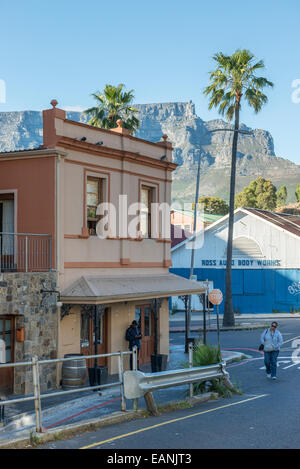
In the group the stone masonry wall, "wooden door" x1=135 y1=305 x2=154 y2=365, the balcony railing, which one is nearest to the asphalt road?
the stone masonry wall

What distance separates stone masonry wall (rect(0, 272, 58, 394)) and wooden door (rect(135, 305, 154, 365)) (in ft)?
16.5

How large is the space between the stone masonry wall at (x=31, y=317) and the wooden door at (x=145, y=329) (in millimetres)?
5024

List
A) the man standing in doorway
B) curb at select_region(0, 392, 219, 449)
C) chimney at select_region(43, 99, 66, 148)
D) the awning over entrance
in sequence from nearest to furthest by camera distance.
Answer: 1. curb at select_region(0, 392, 219, 449)
2. the awning over entrance
3. chimney at select_region(43, 99, 66, 148)
4. the man standing in doorway

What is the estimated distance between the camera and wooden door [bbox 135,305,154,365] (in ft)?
73.0

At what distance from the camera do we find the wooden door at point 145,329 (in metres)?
22.2

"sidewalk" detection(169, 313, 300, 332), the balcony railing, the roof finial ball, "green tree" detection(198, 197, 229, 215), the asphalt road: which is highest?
"green tree" detection(198, 197, 229, 215)

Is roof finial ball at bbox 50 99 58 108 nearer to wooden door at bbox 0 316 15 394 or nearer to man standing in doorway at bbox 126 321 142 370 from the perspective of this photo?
wooden door at bbox 0 316 15 394

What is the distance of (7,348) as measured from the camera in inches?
674

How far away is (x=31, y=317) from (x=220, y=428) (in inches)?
316

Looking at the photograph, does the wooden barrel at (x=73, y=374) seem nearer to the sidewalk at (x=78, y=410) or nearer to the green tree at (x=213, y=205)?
the sidewalk at (x=78, y=410)

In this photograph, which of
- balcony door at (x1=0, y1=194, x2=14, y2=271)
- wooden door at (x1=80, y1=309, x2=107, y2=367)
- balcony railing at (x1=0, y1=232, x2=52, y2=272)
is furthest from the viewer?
wooden door at (x1=80, y1=309, x2=107, y2=367)

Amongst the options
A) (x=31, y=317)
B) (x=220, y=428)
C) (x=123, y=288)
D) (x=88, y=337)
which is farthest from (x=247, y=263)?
(x=220, y=428)

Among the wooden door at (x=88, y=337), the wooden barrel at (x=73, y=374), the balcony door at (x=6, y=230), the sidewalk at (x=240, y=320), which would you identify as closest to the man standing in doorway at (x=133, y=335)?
the wooden door at (x=88, y=337)
